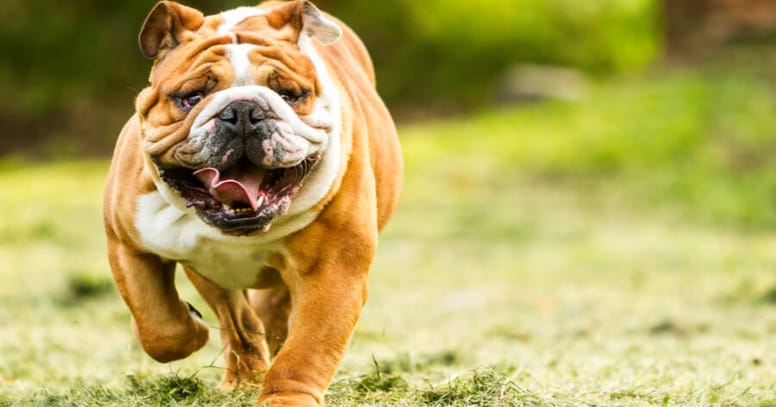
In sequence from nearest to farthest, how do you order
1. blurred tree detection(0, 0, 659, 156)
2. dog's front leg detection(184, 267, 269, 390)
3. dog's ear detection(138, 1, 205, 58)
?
dog's ear detection(138, 1, 205, 58) < dog's front leg detection(184, 267, 269, 390) < blurred tree detection(0, 0, 659, 156)

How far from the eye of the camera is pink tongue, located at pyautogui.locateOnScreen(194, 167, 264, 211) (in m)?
3.72

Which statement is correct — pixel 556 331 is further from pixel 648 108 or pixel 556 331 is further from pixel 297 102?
pixel 648 108

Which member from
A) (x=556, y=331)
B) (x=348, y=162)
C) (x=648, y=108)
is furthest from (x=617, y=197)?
(x=348, y=162)

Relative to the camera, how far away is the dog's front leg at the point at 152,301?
4.32 metres

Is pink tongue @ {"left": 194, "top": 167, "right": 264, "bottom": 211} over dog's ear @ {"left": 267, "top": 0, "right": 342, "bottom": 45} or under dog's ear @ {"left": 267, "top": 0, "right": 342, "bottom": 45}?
under

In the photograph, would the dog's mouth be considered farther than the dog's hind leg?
No

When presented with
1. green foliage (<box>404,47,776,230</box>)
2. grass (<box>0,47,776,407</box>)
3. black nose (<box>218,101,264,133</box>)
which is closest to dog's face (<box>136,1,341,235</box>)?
black nose (<box>218,101,264,133</box>)

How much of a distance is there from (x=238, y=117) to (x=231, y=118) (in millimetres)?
22

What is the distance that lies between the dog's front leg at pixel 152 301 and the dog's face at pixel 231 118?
48 cm

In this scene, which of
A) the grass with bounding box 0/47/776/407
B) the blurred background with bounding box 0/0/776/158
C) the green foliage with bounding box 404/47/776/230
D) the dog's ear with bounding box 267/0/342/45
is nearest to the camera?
the dog's ear with bounding box 267/0/342/45

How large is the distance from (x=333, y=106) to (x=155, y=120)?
0.58 meters

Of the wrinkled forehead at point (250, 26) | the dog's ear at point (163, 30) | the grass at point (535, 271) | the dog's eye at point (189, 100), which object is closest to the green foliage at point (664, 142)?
the grass at point (535, 271)

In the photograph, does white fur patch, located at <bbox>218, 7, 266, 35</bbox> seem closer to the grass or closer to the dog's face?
the dog's face

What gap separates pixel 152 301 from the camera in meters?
4.34
